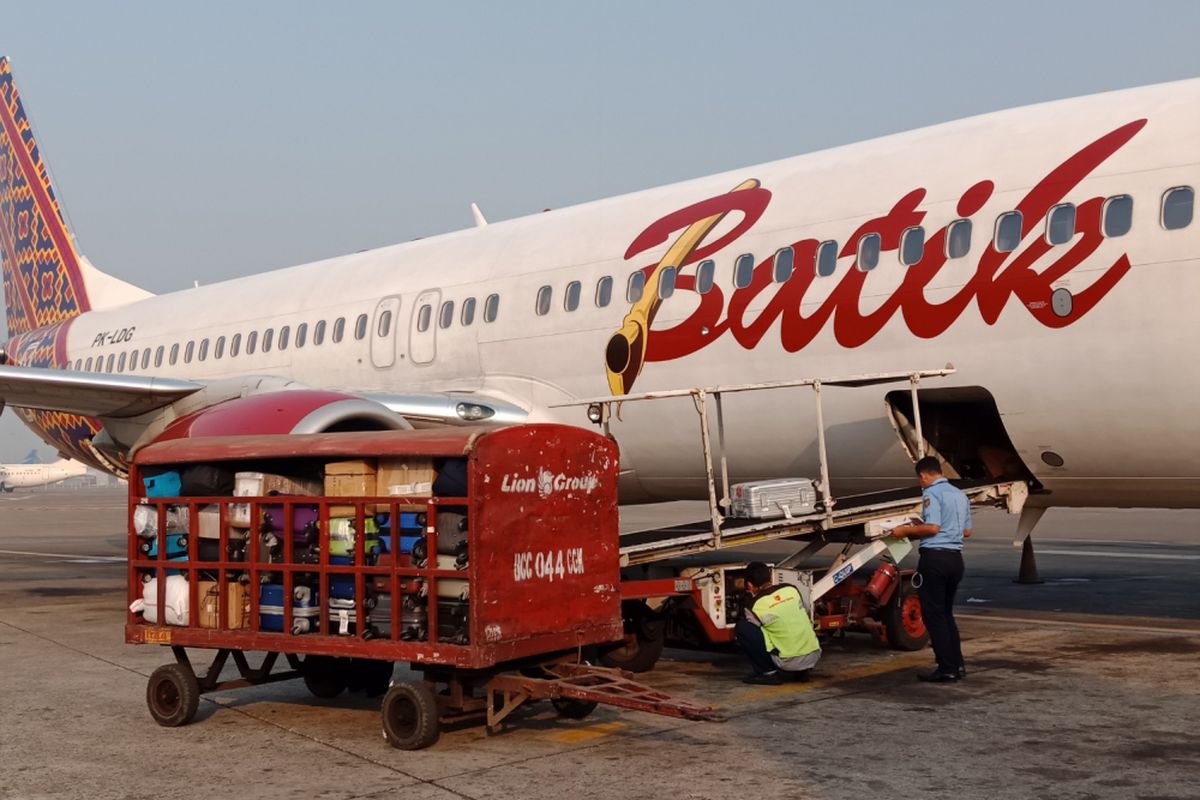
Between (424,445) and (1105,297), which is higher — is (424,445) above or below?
below

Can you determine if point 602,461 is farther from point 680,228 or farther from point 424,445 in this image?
point 680,228

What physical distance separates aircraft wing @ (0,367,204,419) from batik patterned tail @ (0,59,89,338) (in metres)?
11.7

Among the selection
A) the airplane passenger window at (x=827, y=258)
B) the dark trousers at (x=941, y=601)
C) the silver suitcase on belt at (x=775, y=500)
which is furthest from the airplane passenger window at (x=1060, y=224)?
the silver suitcase on belt at (x=775, y=500)

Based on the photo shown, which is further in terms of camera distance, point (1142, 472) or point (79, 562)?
point (79, 562)

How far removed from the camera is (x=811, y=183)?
37.0ft

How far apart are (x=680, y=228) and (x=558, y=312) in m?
1.61

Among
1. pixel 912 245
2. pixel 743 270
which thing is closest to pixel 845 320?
pixel 912 245

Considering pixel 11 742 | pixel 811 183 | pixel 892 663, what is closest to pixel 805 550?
pixel 892 663

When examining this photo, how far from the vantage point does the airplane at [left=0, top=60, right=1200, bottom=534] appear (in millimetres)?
8969

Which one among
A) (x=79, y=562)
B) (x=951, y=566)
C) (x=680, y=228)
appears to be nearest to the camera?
(x=951, y=566)

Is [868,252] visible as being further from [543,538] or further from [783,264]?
[543,538]

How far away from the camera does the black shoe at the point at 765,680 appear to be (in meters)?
8.91

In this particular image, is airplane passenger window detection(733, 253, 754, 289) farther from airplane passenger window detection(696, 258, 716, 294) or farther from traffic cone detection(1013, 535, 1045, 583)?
traffic cone detection(1013, 535, 1045, 583)

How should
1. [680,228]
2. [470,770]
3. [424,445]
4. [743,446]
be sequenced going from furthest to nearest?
[680,228]
[743,446]
[424,445]
[470,770]
